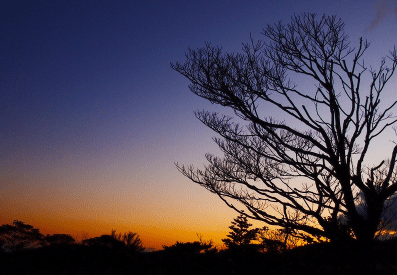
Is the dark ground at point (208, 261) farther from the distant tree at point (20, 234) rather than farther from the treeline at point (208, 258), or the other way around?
the distant tree at point (20, 234)

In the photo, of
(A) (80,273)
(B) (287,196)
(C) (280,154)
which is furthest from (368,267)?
(A) (80,273)

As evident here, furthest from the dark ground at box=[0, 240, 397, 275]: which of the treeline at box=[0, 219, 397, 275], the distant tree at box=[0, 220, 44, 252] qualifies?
the distant tree at box=[0, 220, 44, 252]

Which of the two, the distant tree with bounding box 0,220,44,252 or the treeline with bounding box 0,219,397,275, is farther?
the distant tree with bounding box 0,220,44,252

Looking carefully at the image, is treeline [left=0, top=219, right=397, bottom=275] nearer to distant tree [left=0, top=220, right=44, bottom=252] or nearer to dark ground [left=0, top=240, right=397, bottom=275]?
dark ground [left=0, top=240, right=397, bottom=275]

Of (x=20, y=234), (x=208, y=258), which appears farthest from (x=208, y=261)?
(x=20, y=234)

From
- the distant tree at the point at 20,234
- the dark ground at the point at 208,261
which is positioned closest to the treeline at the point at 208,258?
the dark ground at the point at 208,261

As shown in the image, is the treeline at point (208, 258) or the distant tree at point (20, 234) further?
the distant tree at point (20, 234)

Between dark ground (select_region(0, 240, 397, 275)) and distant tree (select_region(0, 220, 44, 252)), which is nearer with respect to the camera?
dark ground (select_region(0, 240, 397, 275))

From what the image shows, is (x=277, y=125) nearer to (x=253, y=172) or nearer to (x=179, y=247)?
(x=253, y=172)

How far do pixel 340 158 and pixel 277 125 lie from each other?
157 centimetres

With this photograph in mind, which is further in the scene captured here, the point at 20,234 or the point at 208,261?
the point at 20,234

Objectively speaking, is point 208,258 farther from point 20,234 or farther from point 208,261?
point 20,234

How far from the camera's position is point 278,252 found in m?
6.23

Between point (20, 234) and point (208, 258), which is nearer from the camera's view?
point (208, 258)
